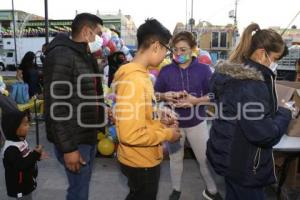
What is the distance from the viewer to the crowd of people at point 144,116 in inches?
73.9

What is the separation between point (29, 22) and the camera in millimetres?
44688

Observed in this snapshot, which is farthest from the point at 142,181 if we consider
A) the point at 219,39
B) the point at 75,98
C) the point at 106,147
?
the point at 219,39

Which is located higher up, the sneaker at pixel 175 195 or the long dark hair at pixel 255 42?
the long dark hair at pixel 255 42

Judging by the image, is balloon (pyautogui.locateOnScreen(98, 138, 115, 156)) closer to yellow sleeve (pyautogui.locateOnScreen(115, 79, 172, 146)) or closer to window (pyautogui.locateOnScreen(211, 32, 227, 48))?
yellow sleeve (pyautogui.locateOnScreen(115, 79, 172, 146))

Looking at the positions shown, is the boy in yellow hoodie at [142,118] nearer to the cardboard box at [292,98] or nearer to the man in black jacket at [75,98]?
the man in black jacket at [75,98]

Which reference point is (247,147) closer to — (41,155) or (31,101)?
(41,155)

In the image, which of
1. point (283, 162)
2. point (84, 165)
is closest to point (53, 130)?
point (84, 165)

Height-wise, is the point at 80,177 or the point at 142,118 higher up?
the point at 142,118

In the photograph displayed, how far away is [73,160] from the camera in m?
2.20

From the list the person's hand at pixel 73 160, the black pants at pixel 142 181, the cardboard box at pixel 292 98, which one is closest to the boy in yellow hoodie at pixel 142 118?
the black pants at pixel 142 181

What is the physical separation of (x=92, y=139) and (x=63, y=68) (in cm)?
59

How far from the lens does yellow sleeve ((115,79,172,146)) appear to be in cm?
186

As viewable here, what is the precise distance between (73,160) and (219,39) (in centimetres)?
2919

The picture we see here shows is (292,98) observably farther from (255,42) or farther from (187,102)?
(255,42)
